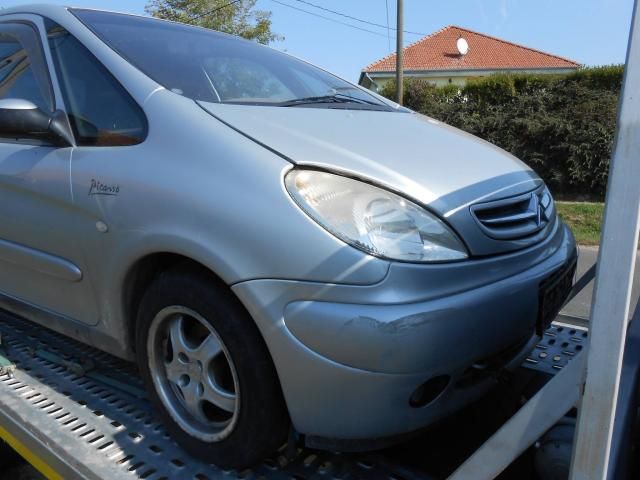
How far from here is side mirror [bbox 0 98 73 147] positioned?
1.92 metres

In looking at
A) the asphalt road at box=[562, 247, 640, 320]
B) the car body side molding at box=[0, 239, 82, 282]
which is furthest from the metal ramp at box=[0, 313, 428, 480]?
the asphalt road at box=[562, 247, 640, 320]

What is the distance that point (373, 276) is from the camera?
1.37 m

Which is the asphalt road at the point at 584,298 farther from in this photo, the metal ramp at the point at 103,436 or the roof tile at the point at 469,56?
the roof tile at the point at 469,56

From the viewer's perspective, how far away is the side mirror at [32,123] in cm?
192

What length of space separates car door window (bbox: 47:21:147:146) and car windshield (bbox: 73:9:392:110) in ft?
0.36

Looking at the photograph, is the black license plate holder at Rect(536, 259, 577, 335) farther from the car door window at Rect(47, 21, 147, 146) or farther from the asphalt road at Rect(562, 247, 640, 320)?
the car door window at Rect(47, 21, 147, 146)

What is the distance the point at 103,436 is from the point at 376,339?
107 cm

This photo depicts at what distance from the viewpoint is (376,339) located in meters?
1.34

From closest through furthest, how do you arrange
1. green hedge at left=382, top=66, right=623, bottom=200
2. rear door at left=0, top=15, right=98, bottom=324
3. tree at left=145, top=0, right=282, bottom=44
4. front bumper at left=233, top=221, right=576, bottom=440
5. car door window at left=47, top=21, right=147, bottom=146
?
1. front bumper at left=233, top=221, right=576, bottom=440
2. car door window at left=47, top=21, right=147, bottom=146
3. rear door at left=0, top=15, right=98, bottom=324
4. green hedge at left=382, top=66, right=623, bottom=200
5. tree at left=145, top=0, right=282, bottom=44

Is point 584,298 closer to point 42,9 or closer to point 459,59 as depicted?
point 42,9

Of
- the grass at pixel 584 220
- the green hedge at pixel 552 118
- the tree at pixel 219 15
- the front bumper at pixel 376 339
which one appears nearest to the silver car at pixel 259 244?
the front bumper at pixel 376 339

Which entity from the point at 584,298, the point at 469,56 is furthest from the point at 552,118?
the point at 469,56

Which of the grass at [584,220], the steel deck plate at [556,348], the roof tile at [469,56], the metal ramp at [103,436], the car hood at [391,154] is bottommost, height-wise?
the grass at [584,220]

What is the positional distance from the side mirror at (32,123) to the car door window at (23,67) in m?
0.16
